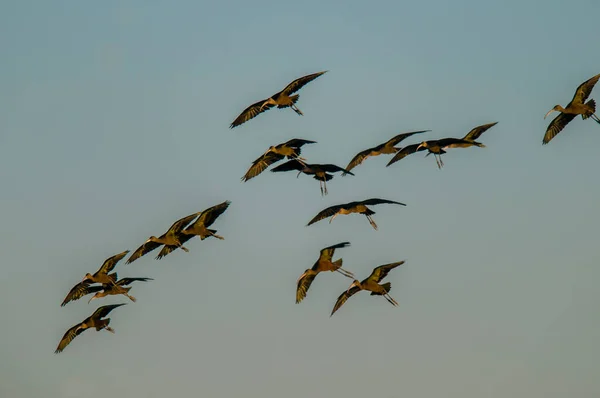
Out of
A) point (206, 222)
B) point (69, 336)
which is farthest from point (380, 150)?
point (69, 336)

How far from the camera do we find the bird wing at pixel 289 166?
6391 centimetres

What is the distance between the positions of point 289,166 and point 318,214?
104 inches

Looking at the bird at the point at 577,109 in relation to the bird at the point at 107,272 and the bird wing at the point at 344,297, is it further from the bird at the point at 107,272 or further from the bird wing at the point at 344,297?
the bird at the point at 107,272

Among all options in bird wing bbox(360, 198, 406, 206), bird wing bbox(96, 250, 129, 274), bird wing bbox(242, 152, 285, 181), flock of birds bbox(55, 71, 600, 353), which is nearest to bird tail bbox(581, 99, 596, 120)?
flock of birds bbox(55, 71, 600, 353)

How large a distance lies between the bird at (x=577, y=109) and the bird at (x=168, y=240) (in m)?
15.1

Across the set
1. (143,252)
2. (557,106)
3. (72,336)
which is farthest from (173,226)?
(557,106)

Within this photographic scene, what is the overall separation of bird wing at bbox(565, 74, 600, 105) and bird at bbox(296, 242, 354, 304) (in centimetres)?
1125

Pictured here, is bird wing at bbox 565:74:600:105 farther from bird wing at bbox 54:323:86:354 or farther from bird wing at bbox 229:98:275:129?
bird wing at bbox 54:323:86:354

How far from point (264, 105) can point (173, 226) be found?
242 inches

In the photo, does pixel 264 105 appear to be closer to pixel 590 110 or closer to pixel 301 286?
pixel 301 286

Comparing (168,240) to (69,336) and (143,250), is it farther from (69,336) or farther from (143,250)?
(69,336)

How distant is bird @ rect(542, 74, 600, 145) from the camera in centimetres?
6039

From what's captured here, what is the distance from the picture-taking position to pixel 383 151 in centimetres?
6362

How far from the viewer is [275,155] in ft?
206
